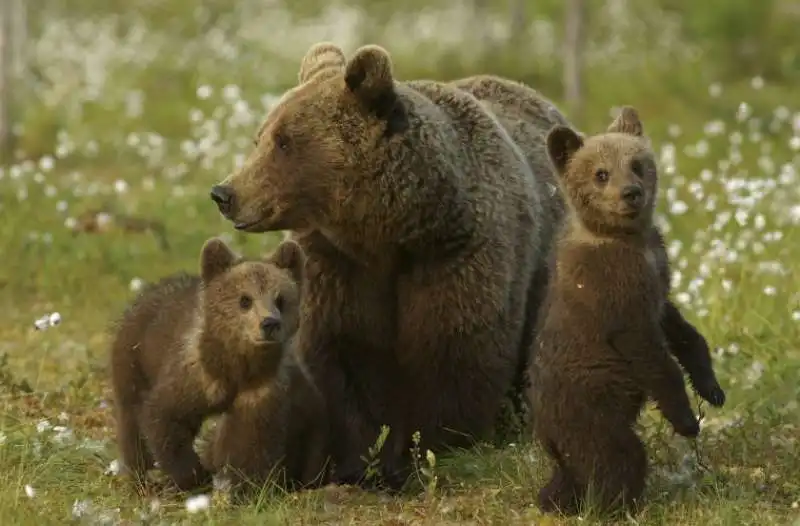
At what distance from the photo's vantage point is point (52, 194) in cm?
1144

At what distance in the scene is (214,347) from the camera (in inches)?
207

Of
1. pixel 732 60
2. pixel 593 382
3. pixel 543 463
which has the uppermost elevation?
pixel 732 60

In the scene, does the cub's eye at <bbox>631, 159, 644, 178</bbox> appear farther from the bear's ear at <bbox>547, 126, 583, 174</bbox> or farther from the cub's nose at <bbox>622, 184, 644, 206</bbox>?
the bear's ear at <bbox>547, 126, 583, 174</bbox>

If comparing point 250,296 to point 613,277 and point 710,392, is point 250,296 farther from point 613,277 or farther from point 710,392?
point 710,392

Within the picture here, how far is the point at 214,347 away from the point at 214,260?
0.33 m

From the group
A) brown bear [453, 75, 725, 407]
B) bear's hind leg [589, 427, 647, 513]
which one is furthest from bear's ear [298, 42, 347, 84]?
bear's hind leg [589, 427, 647, 513]

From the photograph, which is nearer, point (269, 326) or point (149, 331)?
point (269, 326)

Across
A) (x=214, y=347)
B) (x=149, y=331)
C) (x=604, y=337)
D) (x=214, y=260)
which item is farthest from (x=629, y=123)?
(x=149, y=331)

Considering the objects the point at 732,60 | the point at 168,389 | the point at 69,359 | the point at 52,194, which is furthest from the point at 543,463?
the point at 732,60

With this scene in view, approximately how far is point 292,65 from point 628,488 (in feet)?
50.3

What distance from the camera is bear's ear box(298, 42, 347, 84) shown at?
20.2ft

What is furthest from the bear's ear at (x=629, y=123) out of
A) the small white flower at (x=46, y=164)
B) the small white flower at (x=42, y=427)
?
the small white flower at (x=46, y=164)

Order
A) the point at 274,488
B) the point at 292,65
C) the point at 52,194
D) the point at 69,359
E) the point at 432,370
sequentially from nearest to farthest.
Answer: the point at 274,488 < the point at 432,370 < the point at 69,359 < the point at 52,194 < the point at 292,65

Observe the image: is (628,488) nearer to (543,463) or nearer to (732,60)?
(543,463)
